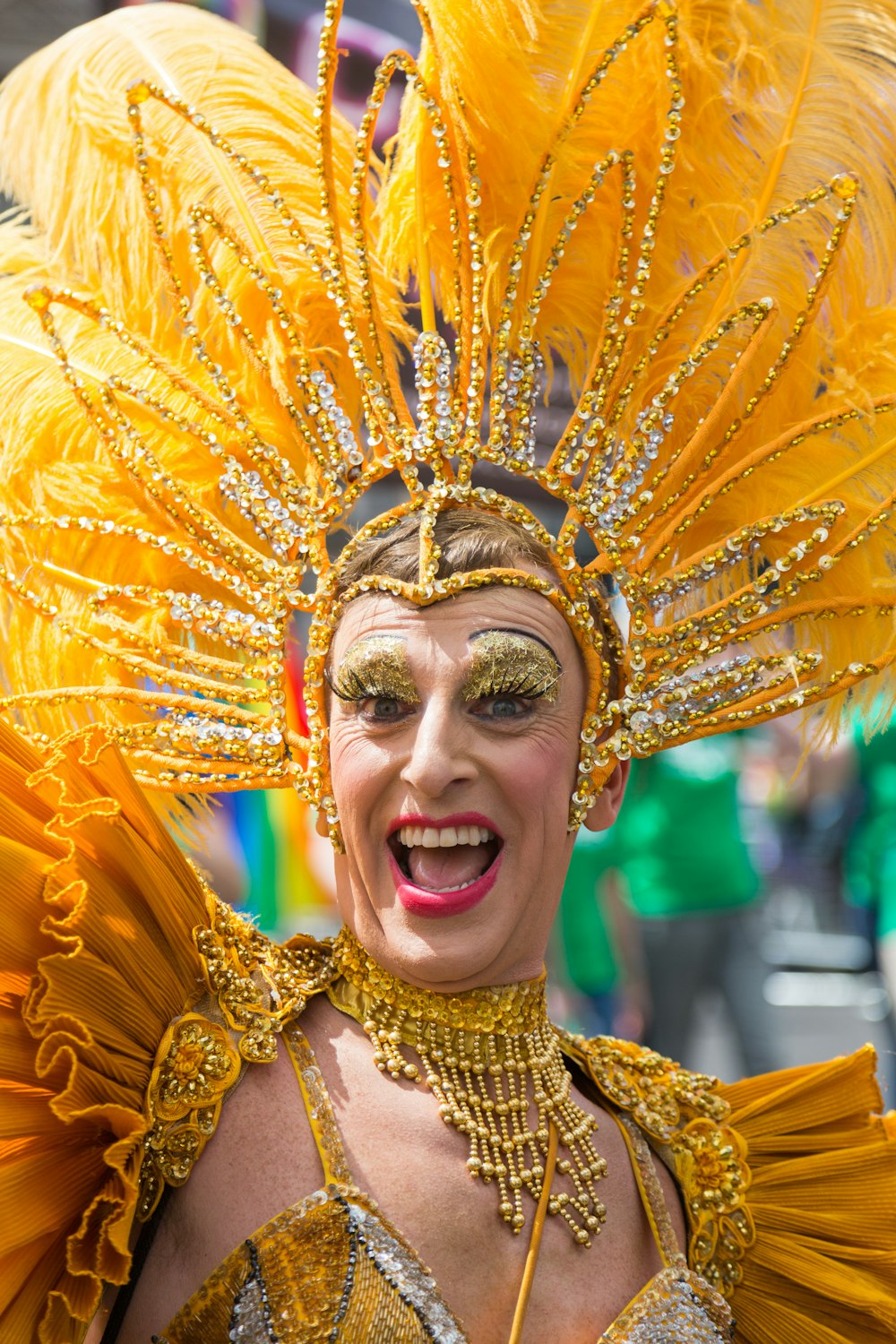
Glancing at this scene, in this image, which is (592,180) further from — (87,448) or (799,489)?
(87,448)

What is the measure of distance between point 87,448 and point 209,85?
617 millimetres

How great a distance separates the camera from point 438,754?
2008 millimetres

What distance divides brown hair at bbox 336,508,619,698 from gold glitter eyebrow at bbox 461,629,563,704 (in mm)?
114

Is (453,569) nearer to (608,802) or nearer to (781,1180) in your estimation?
(608,802)

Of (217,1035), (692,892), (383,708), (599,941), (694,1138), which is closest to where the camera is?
(217,1035)

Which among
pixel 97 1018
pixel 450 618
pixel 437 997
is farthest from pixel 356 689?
pixel 97 1018

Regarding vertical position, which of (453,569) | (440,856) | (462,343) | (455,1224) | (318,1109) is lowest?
(455,1224)

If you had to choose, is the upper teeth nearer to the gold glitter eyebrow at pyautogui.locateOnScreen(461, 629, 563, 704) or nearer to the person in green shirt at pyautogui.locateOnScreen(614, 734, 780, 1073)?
the gold glitter eyebrow at pyautogui.locateOnScreen(461, 629, 563, 704)

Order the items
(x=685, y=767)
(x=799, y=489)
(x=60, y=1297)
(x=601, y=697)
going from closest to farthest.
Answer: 1. (x=60, y=1297)
2. (x=601, y=697)
3. (x=799, y=489)
4. (x=685, y=767)

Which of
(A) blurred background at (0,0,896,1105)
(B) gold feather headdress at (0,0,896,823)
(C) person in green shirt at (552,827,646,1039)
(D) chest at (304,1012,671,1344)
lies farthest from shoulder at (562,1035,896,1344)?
(C) person in green shirt at (552,827,646,1039)

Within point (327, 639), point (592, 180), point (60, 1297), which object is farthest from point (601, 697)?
point (60, 1297)

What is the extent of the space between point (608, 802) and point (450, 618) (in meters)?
0.44

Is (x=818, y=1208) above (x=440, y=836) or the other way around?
the other way around

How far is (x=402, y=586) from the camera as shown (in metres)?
2.11
